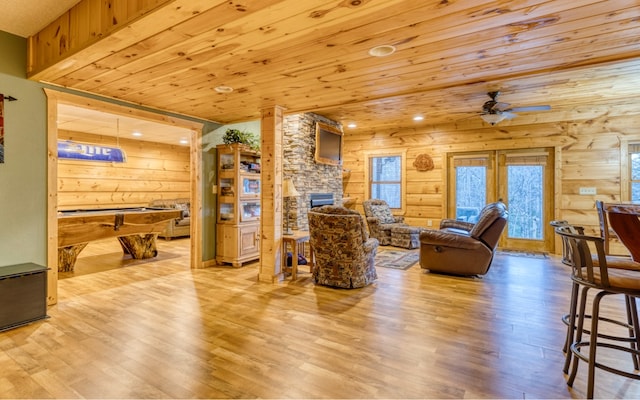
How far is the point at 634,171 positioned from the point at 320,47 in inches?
251

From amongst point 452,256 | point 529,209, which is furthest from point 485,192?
point 452,256

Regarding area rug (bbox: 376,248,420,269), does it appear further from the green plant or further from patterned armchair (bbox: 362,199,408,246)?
the green plant

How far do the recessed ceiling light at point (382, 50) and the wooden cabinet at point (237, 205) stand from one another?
3073 millimetres

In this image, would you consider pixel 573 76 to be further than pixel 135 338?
Yes

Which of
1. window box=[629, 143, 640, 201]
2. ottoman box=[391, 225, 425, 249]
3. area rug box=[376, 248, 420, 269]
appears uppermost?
window box=[629, 143, 640, 201]

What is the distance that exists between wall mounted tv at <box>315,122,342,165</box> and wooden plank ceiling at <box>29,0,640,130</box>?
1.68 metres

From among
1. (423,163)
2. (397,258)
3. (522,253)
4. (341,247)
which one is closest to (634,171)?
(522,253)

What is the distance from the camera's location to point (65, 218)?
13.6 ft

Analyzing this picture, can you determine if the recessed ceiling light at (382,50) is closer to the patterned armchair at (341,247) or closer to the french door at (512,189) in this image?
the patterned armchair at (341,247)

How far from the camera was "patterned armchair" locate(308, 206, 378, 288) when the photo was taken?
3.81m

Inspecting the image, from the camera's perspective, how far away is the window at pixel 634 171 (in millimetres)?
Result: 5520

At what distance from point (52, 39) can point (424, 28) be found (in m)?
3.28

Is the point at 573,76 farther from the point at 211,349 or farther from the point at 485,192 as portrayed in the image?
the point at 211,349

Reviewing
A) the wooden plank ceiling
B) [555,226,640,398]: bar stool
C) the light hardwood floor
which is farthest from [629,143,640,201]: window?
[555,226,640,398]: bar stool
